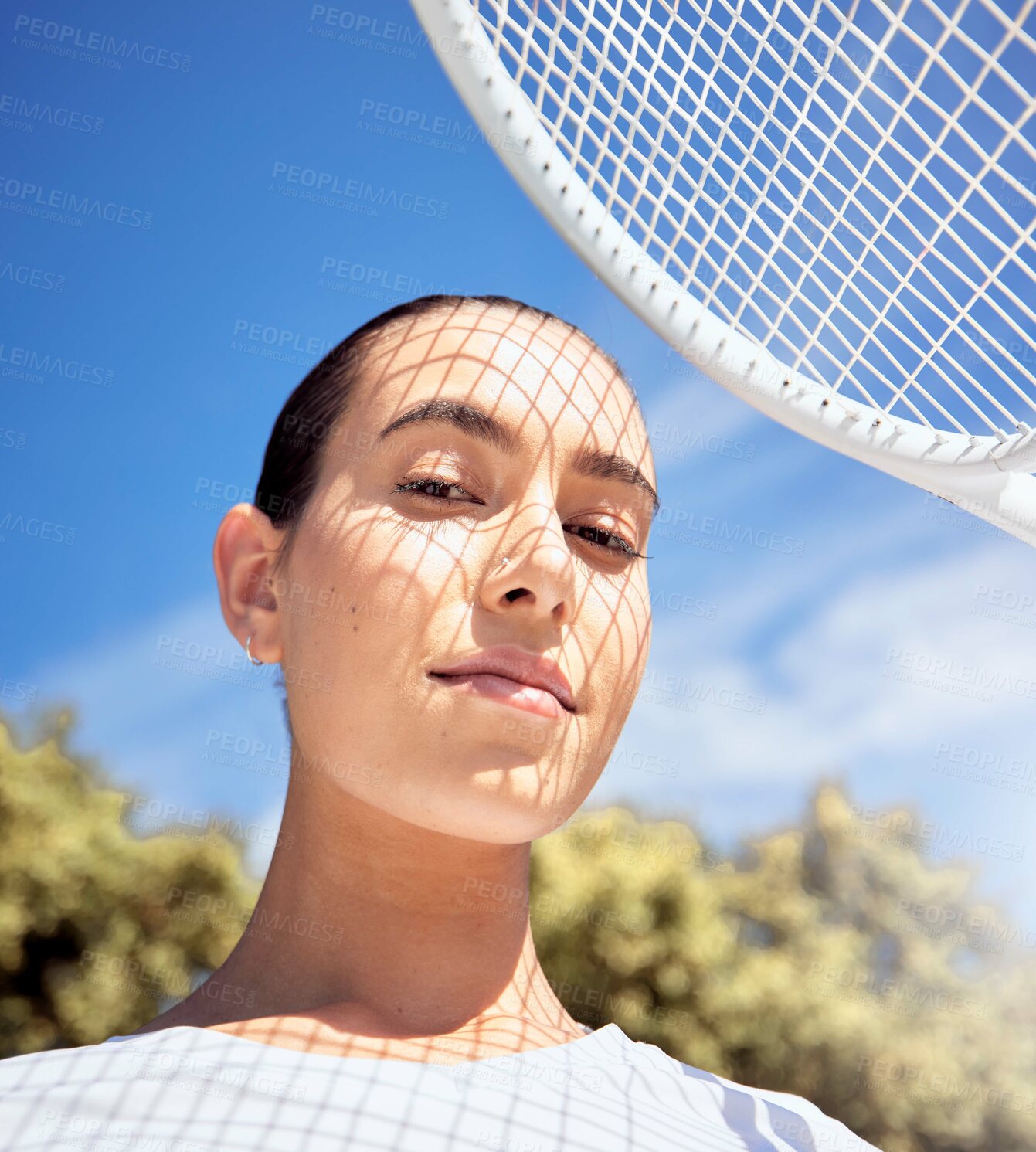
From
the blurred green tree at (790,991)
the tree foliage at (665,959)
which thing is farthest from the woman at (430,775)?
the blurred green tree at (790,991)

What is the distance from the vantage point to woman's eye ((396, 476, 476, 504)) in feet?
4.94

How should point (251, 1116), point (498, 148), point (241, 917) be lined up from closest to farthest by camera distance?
point (251, 1116) → point (498, 148) → point (241, 917)

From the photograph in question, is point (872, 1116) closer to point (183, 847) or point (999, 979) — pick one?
point (999, 979)

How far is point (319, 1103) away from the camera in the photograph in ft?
4.05

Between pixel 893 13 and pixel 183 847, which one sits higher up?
pixel 893 13

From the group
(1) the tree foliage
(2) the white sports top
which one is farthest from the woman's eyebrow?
(1) the tree foliage

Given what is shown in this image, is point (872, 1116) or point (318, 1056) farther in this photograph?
point (872, 1116)

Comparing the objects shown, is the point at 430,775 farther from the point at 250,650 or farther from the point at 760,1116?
the point at 760,1116

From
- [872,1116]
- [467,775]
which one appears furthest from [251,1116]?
[872,1116]

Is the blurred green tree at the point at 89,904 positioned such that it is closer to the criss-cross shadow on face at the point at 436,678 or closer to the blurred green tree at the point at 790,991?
the blurred green tree at the point at 790,991

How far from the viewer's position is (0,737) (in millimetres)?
4184

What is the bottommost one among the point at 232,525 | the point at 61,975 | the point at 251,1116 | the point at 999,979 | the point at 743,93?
the point at 61,975

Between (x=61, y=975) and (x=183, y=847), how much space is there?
62 centimetres

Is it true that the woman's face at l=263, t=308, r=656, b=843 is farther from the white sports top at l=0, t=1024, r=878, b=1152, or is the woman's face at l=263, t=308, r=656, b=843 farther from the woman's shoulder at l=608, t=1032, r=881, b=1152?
the woman's shoulder at l=608, t=1032, r=881, b=1152
